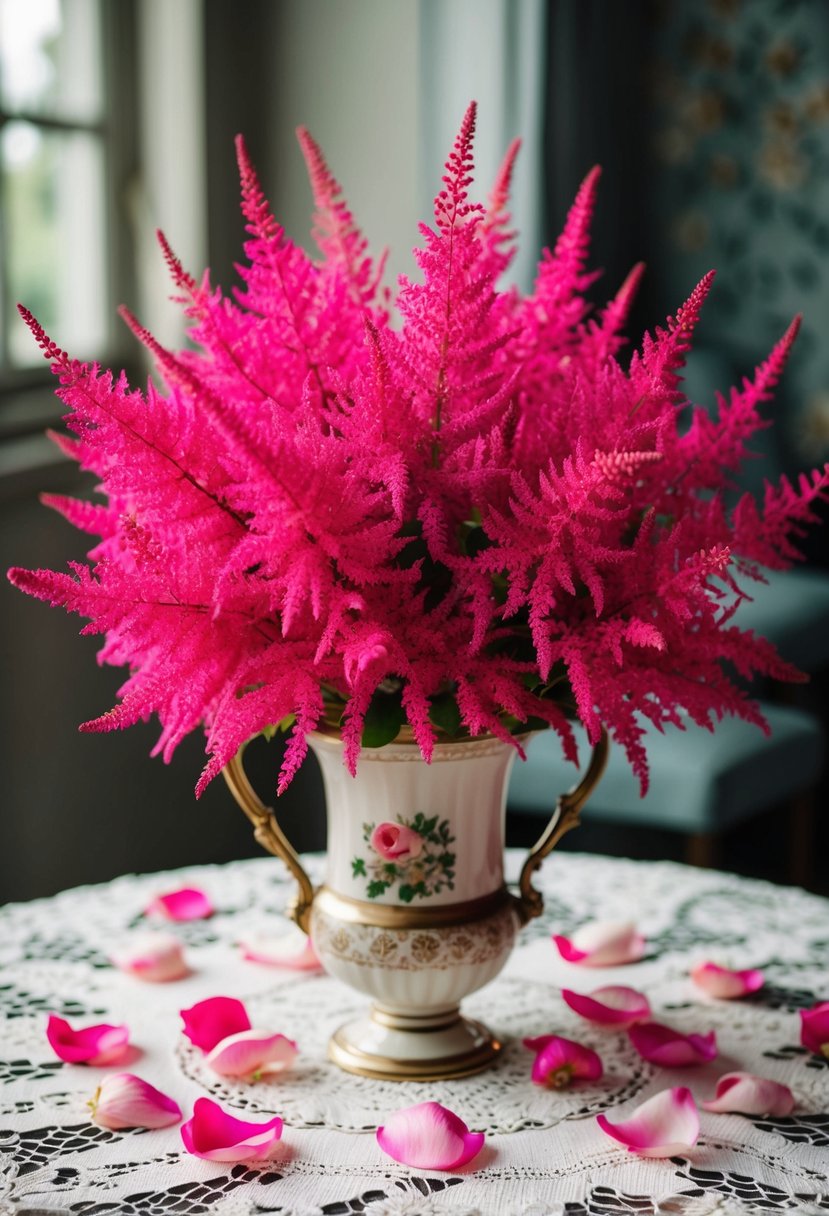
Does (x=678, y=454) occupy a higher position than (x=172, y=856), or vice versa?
(x=678, y=454)

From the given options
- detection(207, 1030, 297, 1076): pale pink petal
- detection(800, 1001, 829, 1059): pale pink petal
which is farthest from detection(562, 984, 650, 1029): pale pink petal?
detection(207, 1030, 297, 1076): pale pink petal

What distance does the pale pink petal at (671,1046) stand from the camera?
1007 millimetres

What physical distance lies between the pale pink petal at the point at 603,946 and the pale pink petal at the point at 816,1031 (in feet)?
0.64

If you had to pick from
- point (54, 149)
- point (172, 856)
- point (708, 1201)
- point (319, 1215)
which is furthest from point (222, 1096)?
point (54, 149)

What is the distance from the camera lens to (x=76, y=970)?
3.85ft

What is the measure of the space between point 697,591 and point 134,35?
78.5 inches

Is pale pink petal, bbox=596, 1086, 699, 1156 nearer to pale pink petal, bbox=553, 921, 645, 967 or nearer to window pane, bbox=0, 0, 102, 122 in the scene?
pale pink petal, bbox=553, 921, 645, 967

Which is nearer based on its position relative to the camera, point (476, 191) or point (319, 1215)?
point (319, 1215)

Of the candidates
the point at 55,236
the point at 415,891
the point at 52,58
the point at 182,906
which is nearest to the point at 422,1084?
the point at 415,891

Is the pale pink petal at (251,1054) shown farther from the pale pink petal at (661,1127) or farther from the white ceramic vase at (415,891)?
the pale pink petal at (661,1127)

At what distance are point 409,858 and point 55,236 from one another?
1.74 metres

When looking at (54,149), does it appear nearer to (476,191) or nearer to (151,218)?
(151,218)

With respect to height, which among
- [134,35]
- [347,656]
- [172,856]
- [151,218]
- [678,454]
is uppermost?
[134,35]

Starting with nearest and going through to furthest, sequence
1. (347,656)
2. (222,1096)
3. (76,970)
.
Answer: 1. (347,656)
2. (222,1096)
3. (76,970)
